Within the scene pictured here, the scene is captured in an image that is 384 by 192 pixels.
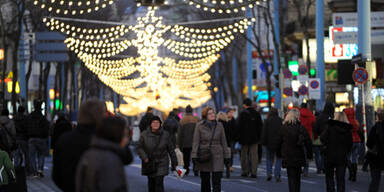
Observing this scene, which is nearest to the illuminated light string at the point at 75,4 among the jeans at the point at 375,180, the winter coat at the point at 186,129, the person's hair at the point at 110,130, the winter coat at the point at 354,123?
the winter coat at the point at 186,129

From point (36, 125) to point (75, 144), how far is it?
48.5 ft

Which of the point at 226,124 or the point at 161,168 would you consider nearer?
the point at 161,168

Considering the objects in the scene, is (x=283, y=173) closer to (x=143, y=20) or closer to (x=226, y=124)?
(x=226, y=124)

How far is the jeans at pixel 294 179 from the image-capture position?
16.3 m

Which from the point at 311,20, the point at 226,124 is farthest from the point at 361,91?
the point at 311,20

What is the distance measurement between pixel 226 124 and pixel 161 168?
31.2 feet

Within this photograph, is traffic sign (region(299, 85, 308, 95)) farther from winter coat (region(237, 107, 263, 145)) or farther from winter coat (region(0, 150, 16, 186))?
winter coat (region(0, 150, 16, 186))

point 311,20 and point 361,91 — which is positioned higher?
point 311,20

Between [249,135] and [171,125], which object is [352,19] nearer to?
[171,125]

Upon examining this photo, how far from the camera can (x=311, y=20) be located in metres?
59.7

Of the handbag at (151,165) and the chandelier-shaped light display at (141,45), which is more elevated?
the chandelier-shaped light display at (141,45)

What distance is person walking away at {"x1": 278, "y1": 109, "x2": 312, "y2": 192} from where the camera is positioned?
53.8 feet

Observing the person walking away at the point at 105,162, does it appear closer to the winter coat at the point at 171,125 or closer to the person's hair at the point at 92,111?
the person's hair at the point at 92,111

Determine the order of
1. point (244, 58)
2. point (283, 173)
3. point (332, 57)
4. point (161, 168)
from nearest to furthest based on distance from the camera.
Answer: point (161, 168) → point (283, 173) → point (332, 57) → point (244, 58)
